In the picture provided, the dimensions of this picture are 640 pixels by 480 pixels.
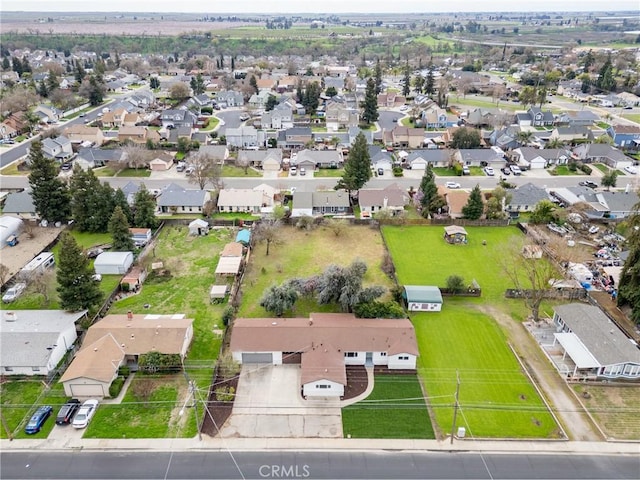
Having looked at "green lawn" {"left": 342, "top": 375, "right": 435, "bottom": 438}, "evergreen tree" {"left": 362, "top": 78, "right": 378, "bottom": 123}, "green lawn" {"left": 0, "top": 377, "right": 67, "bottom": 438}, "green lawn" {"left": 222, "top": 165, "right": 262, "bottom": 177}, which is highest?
"evergreen tree" {"left": 362, "top": 78, "right": 378, "bottom": 123}

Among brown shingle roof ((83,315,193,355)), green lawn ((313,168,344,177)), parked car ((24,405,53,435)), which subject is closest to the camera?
parked car ((24,405,53,435))

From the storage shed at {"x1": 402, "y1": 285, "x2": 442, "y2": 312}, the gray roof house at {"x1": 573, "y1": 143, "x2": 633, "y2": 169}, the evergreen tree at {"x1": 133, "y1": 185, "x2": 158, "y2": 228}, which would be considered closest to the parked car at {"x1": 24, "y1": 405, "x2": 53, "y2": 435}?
the evergreen tree at {"x1": 133, "y1": 185, "x2": 158, "y2": 228}

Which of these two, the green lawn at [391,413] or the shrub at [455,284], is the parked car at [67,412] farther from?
the shrub at [455,284]

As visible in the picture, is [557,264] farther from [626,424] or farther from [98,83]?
[98,83]

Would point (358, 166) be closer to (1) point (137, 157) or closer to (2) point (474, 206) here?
(2) point (474, 206)

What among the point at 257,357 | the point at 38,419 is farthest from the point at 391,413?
the point at 38,419

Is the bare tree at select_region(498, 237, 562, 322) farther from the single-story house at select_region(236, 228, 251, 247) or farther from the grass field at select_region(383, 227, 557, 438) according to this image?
the single-story house at select_region(236, 228, 251, 247)

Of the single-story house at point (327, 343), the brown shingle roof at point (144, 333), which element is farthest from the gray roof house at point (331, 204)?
the brown shingle roof at point (144, 333)

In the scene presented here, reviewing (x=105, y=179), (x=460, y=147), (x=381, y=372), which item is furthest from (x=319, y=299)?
(x=460, y=147)
